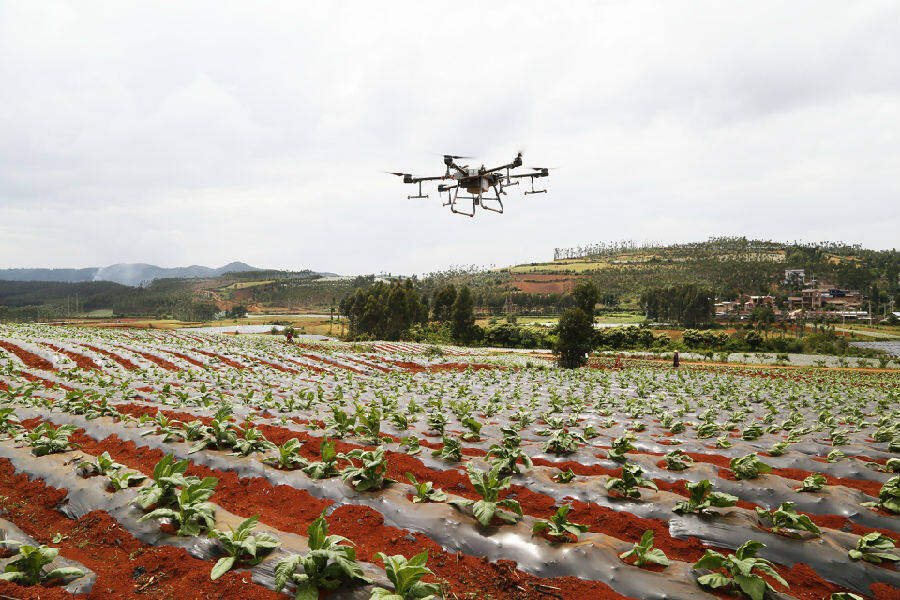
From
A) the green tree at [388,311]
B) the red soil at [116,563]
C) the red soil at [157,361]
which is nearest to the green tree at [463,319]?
the green tree at [388,311]

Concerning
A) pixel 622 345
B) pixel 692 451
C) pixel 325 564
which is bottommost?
pixel 622 345

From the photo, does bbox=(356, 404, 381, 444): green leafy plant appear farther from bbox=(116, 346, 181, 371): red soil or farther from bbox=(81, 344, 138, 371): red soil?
bbox=(116, 346, 181, 371): red soil

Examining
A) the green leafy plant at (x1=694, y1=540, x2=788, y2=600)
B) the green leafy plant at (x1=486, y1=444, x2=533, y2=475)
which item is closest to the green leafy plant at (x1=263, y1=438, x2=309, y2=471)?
the green leafy plant at (x1=486, y1=444, x2=533, y2=475)

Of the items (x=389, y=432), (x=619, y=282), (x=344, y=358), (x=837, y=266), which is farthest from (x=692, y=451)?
(x=837, y=266)

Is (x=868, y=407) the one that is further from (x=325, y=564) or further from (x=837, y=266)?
(x=837, y=266)

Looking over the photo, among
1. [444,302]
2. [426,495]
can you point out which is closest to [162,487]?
[426,495]
